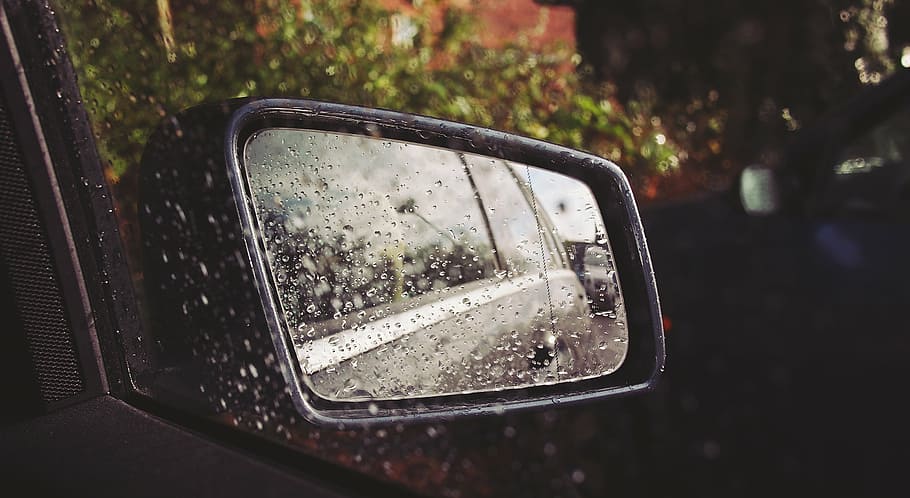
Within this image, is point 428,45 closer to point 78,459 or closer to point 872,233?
point 872,233

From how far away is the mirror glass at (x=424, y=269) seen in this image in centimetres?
144

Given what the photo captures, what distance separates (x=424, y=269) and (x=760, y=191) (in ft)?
7.81

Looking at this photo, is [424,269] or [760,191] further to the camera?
[760,191]

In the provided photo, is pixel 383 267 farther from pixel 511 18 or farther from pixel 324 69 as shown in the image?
pixel 511 18

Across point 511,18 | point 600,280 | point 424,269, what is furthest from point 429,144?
point 511,18

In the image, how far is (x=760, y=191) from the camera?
11.1 ft

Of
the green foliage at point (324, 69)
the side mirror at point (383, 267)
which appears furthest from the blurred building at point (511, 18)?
the side mirror at point (383, 267)

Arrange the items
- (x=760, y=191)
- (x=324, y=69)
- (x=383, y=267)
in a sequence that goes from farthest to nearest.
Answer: (x=324, y=69), (x=760, y=191), (x=383, y=267)

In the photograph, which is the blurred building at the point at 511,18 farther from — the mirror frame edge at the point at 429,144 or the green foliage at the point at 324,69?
the mirror frame edge at the point at 429,144

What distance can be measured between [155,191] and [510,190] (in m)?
0.73

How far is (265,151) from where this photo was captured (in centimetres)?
150

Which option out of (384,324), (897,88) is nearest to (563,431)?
(897,88)

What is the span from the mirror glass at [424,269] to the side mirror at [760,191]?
1.97 metres

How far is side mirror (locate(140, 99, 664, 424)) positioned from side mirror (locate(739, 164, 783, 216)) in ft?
6.46
